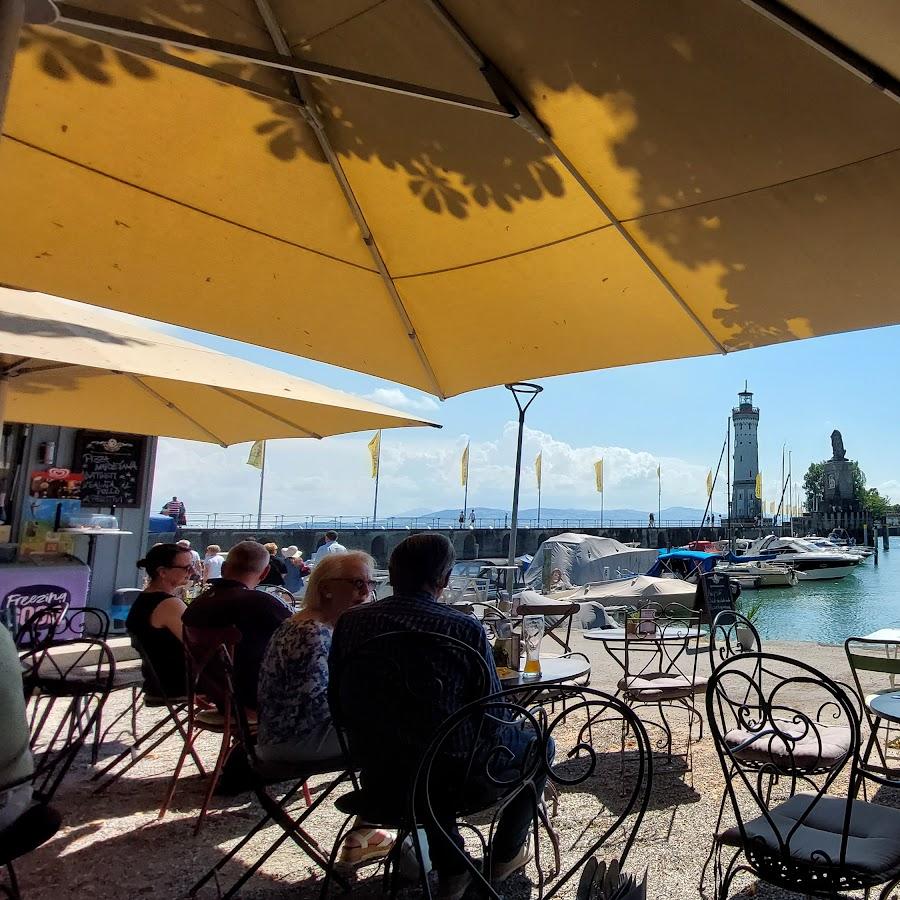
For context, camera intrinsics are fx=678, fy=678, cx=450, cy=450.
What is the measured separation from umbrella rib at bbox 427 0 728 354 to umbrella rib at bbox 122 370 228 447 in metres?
2.51

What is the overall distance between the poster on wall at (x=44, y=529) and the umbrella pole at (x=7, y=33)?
6.50m

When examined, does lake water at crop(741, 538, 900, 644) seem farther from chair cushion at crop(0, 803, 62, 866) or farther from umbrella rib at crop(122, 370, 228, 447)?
chair cushion at crop(0, 803, 62, 866)

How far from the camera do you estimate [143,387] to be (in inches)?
163

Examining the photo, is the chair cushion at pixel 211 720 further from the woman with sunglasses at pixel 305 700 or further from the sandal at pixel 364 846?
the sandal at pixel 364 846

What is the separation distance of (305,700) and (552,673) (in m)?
1.15

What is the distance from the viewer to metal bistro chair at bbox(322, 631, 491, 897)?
1911 millimetres

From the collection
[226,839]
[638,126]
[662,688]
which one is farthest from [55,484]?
[638,126]

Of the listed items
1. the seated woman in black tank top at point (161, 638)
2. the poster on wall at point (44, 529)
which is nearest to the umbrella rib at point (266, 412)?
the seated woman in black tank top at point (161, 638)

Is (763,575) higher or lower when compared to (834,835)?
lower

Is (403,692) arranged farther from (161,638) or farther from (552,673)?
(161,638)

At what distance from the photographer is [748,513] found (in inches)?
3565

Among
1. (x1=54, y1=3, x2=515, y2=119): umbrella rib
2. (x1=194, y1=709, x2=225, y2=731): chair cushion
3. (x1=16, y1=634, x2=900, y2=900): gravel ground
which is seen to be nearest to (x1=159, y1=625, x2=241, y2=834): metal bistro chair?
(x1=194, y1=709, x2=225, y2=731): chair cushion

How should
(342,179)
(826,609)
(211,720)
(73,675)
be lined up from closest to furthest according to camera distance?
(342,179) → (211,720) → (73,675) → (826,609)

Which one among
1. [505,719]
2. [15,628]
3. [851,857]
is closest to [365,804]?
[505,719]
